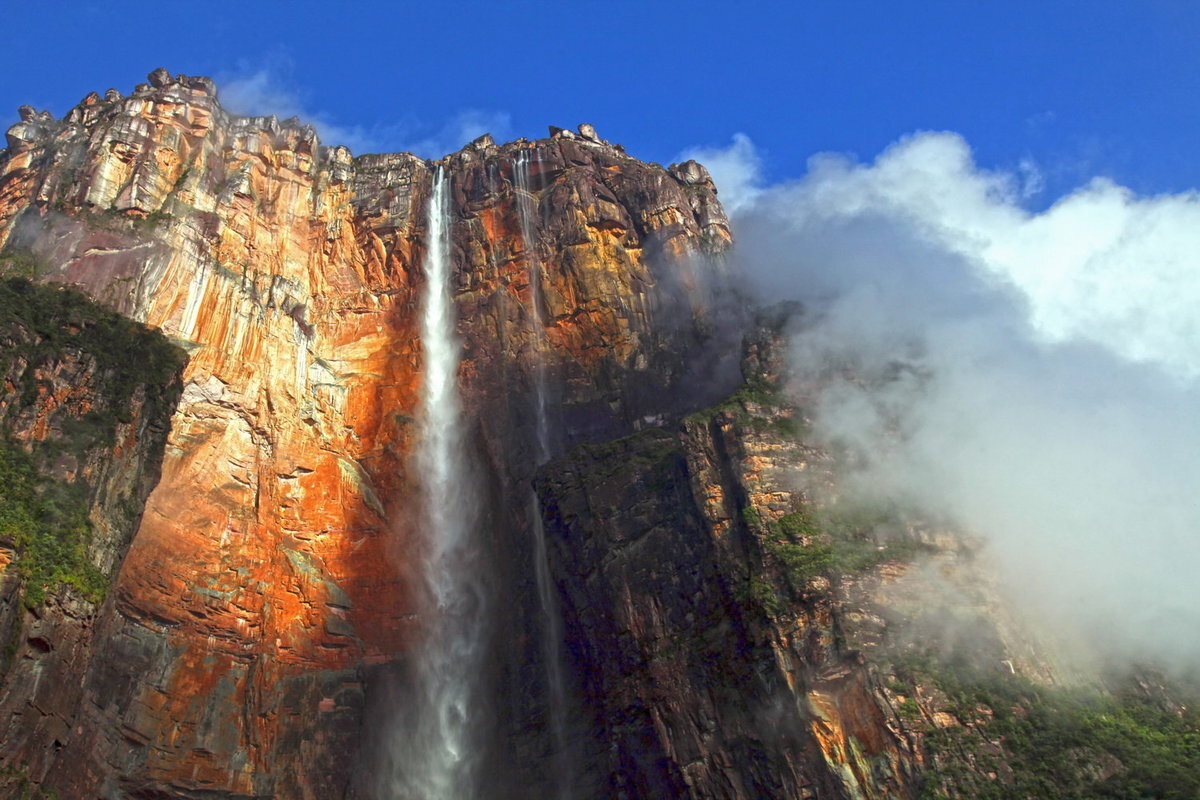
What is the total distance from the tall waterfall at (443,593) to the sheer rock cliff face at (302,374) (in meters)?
0.89

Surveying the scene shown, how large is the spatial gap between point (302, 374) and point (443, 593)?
11643 mm

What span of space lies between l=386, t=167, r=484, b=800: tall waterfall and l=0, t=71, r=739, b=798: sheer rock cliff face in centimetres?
89

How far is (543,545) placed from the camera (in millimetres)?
37906

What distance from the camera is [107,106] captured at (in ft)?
149

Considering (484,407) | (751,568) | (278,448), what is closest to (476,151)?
(484,407)

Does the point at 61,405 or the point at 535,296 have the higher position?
the point at 535,296

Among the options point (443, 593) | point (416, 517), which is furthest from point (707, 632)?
point (416, 517)

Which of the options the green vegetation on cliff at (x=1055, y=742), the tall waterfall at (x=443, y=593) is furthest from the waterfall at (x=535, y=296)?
the green vegetation on cliff at (x=1055, y=742)

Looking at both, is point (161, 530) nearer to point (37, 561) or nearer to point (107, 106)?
point (37, 561)

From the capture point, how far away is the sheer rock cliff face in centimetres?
3167

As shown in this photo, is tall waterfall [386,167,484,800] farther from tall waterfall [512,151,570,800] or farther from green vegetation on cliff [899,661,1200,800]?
green vegetation on cliff [899,661,1200,800]

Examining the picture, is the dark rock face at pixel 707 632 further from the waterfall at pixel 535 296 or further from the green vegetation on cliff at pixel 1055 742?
the waterfall at pixel 535 296

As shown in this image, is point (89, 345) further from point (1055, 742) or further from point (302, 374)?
point (1055, 742)

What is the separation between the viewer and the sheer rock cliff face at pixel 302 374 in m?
31.7
